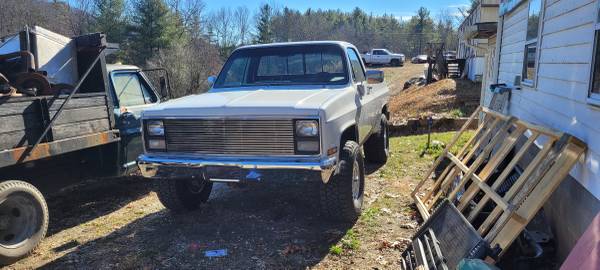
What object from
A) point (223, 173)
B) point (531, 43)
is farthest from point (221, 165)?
point (531, 43)

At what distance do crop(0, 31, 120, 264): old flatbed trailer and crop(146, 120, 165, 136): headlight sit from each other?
3.35ft

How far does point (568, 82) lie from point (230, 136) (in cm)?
321

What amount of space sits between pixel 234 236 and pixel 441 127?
8072 mm

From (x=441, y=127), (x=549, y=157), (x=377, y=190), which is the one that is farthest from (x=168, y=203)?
(x=441, y=127)

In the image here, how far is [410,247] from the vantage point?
3893mm

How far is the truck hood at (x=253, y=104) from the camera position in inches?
158

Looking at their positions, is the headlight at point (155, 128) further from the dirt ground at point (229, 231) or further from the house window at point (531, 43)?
the house window at point (531, 43)

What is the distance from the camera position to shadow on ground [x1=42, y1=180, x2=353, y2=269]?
4.02m

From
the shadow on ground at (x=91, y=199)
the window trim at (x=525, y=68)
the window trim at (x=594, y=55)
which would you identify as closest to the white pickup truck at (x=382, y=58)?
the window trim at (x=525, y=68)

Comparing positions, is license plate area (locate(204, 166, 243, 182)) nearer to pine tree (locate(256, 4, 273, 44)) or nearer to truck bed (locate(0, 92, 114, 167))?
truck bed (locate(0, 92, 114, 167))

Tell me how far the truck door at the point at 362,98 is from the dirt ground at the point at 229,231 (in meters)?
0.95

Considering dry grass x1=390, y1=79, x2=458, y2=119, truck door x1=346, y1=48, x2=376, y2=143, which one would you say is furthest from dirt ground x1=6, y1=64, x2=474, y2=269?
dry grass x1=390, y1=79, x2=458, y2=119

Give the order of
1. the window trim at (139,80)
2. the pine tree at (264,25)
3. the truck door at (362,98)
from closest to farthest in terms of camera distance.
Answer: the truck door at (362,98), the window trim at (139,80), the pine tree at (264,25)

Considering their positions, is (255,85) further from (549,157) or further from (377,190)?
(549,157)
